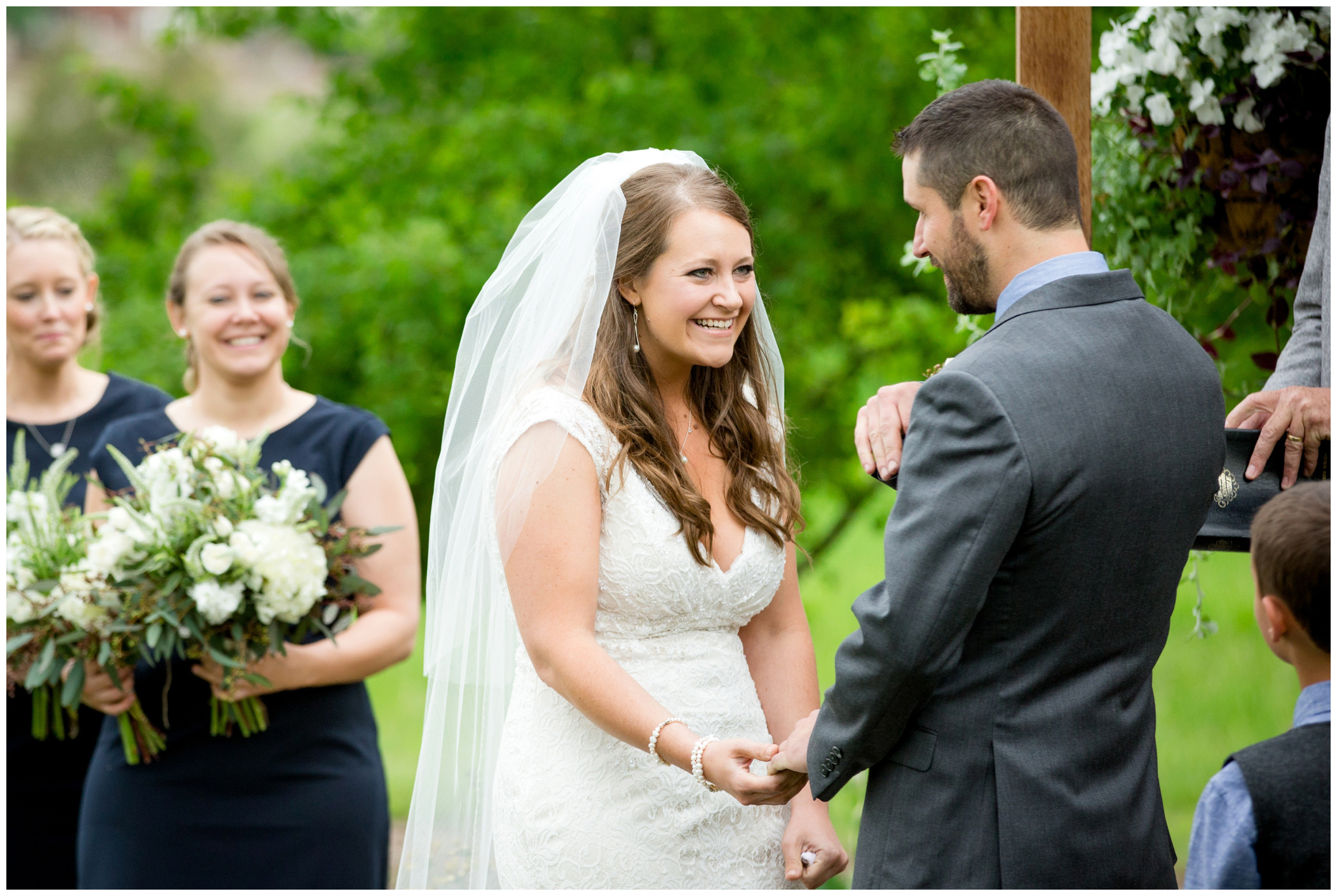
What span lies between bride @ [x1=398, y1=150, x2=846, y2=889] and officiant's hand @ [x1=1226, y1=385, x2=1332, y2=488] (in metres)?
1.04

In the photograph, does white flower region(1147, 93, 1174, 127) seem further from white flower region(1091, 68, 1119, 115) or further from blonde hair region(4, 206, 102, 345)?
blonde hair region(4, 206, 102, 345)

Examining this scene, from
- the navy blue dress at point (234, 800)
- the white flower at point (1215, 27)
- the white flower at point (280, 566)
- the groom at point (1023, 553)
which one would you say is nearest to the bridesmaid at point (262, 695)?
the navy blue dress at point (234, 800)

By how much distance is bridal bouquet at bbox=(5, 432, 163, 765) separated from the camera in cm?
320

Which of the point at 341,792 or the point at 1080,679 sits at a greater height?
the point at 1080,679

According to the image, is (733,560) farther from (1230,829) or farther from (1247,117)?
(1247,117)

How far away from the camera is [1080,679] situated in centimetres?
203

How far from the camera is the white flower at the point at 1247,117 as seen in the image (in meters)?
2.94

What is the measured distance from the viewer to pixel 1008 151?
82.7 inches

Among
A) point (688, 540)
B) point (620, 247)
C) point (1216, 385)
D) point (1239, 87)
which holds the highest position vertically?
point (1239, 87)

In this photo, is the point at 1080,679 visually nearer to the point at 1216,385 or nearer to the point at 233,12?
the point at 1216,385

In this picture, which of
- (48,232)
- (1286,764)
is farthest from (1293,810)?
(48,232)

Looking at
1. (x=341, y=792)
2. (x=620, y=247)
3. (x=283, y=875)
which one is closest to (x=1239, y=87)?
(x=620, y=247)

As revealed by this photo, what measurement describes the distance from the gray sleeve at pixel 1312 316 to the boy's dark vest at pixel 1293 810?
1.07 metres

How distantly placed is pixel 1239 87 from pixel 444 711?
8.41 ft
